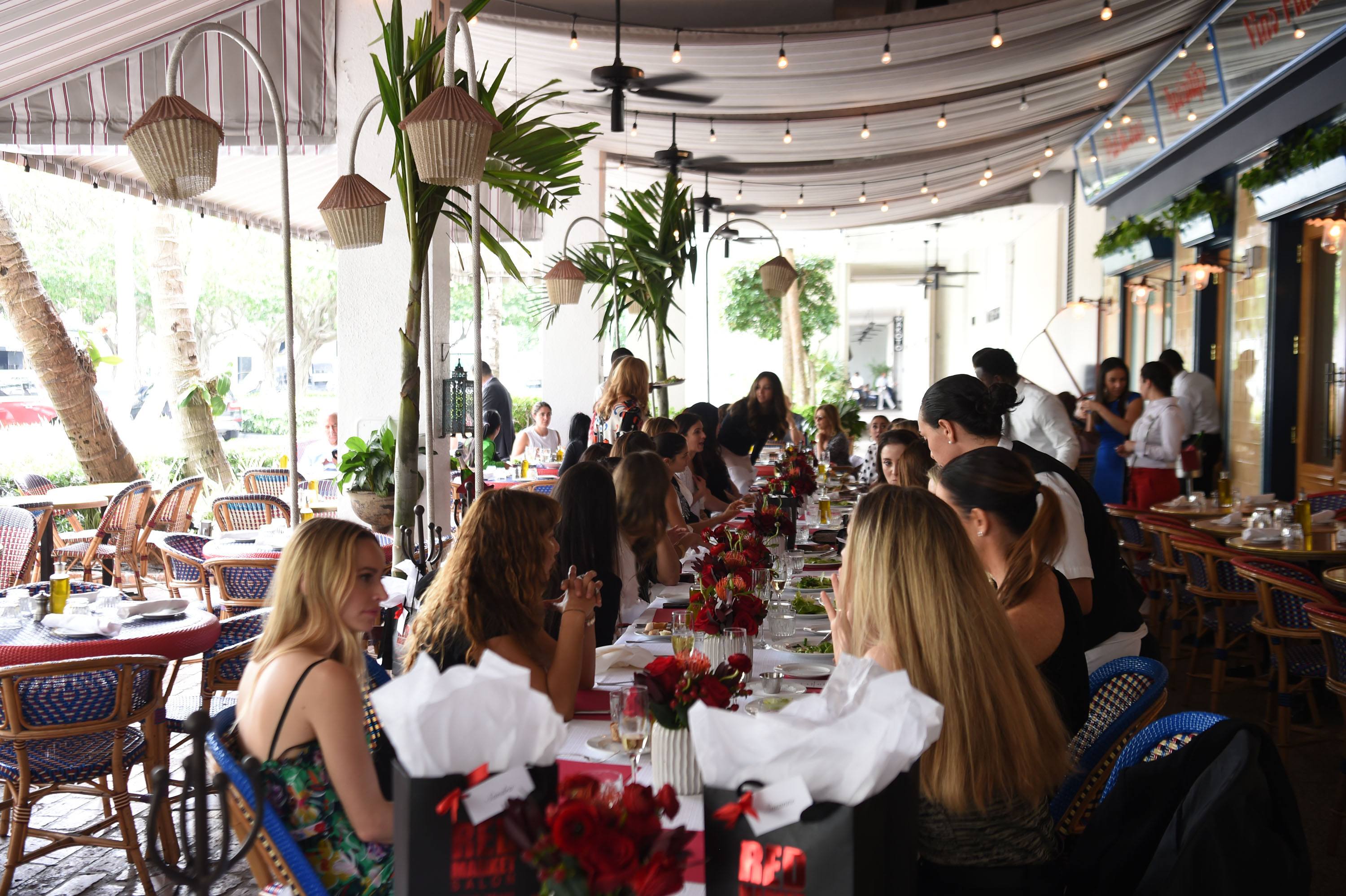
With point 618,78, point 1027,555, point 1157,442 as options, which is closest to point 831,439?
point 1157,442

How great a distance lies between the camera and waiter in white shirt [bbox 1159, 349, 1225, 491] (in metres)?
8.55

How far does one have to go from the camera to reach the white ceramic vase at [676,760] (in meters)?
1.91

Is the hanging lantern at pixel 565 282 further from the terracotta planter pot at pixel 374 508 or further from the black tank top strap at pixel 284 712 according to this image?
the black tank top strap at pixel 284 712

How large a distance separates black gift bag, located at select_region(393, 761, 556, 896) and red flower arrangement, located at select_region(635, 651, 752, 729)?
64 centimetres

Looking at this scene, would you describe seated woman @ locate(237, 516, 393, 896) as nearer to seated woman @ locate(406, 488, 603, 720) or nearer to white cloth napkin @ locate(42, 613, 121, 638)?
seated woman @ locate(406, 488, 603, 720)

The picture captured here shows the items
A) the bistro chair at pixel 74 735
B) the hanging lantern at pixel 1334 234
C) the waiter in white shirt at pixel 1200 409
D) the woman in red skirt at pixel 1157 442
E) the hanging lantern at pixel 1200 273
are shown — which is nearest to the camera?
the bistro chair at pixel 74 735

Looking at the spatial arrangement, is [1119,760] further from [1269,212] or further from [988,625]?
[1269,212]

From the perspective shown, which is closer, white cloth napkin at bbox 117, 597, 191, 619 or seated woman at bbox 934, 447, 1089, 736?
seated woman at bbox 934, 447, 1089, 736

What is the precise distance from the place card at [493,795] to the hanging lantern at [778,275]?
26.9 feet

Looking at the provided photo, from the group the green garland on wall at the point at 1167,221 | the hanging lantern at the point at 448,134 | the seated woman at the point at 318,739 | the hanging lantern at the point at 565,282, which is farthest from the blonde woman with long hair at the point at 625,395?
the green garland on wall at the point at 1167,221

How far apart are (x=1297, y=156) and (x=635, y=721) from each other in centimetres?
737

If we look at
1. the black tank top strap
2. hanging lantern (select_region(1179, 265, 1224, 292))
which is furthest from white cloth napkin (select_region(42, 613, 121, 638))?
hanging lantern (select_region(1179, 265, 1224, 292))

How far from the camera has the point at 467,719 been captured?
1.18m

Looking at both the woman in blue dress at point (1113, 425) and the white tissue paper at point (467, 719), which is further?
the woman in blue dress at point (1113, 425)
